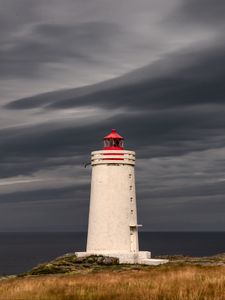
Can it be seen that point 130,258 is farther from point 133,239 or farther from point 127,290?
point 127,290

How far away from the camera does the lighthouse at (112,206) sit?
148ft

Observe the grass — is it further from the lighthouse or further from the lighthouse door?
the lighthouse door

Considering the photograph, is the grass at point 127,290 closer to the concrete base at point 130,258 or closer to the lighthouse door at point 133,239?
the concrete base at point 130,258

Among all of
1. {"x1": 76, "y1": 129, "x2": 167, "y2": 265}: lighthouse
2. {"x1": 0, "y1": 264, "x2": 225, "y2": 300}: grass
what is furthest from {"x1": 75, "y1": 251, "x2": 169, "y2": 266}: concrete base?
{"x1": 0, "y1": 264, "x2": 225, "y2": 300}: grass

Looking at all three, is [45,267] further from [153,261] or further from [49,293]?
[49,293]

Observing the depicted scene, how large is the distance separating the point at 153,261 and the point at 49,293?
2469 centimetres

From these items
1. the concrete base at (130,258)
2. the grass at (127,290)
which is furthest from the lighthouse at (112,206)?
the grass at (127,290)

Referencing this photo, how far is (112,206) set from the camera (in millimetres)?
45219

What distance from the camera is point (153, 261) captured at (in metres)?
44.8

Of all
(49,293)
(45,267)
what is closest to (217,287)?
(49,293)

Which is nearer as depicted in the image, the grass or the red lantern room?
the grass

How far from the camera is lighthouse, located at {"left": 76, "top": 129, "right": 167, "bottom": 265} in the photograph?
1779 inches

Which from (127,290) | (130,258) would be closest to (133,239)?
(130,258)

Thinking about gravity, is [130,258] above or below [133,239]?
below
